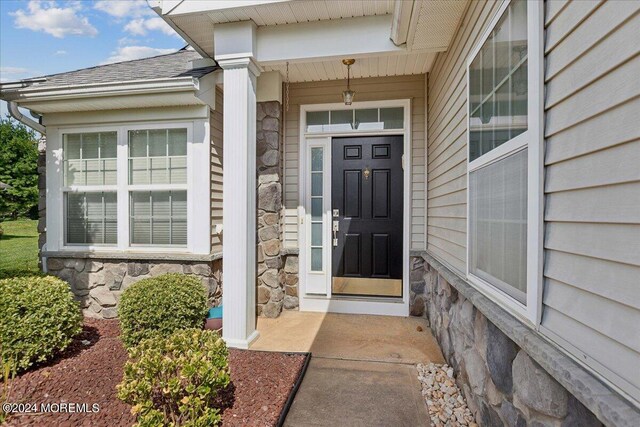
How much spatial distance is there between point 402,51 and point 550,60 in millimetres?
1800

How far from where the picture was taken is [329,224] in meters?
4.07

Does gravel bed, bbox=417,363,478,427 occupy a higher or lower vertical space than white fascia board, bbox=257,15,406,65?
lower

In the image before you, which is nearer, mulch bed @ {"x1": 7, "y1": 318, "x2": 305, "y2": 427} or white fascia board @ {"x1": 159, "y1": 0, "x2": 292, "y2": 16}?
mulch bed @ {"x1": 7, "y1": 318, "x2": 305, "y2": 427}

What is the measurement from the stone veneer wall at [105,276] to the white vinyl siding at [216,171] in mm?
271

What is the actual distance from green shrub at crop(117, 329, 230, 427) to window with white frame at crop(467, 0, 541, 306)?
1.64 m

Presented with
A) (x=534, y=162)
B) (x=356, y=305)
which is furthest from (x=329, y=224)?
(x=534, y=162)

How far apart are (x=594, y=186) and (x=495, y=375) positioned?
3.69 feet

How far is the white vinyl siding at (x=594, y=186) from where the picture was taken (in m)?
0.85

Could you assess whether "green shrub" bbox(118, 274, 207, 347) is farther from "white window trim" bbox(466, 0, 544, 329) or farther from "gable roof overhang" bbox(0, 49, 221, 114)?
"white window trim" bbox(466, 0, 544, 329)

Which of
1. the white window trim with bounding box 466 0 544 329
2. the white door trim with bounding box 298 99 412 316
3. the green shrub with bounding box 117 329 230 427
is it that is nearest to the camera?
the white window trim with bounding box 466 0 544 329

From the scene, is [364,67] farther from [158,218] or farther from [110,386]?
[110,386]

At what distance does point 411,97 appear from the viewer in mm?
3828

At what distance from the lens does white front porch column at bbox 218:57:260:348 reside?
286cm

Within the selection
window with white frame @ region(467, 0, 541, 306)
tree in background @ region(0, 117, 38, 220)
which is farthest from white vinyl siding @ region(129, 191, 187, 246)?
tree in background @ region(0, 117, 38, 220)
